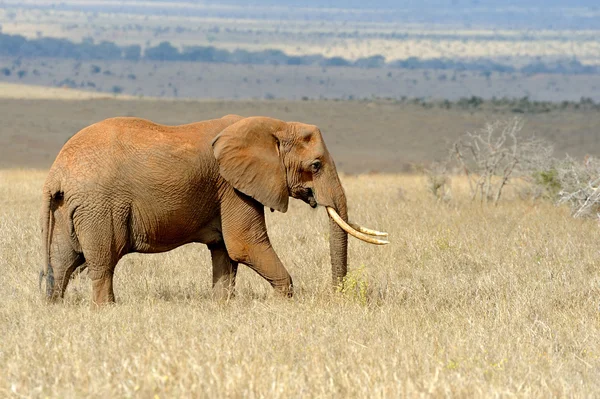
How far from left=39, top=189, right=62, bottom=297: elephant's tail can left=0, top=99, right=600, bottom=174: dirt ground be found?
601 inches

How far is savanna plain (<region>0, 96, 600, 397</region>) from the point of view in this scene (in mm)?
5680

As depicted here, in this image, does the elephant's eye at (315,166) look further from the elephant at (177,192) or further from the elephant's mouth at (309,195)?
the elephant's mouth at (309,195)

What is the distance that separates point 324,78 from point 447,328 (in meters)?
72.2

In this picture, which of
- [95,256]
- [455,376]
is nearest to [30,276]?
[95,256]

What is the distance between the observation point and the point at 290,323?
23.7ft

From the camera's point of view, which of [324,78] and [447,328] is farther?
[324,78]

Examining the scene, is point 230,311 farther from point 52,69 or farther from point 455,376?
point 52,69

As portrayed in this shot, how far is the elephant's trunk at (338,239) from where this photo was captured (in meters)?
8.09

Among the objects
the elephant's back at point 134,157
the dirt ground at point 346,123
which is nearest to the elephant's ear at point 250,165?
the elephant's back at point 134,157

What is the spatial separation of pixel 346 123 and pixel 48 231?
26.7 meters

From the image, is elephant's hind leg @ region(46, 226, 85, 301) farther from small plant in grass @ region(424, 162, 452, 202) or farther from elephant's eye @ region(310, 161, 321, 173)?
small plant in grass @ region(424, 162, 452, 202)

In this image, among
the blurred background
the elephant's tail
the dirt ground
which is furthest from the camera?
the blurred background

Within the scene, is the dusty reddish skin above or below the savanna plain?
above

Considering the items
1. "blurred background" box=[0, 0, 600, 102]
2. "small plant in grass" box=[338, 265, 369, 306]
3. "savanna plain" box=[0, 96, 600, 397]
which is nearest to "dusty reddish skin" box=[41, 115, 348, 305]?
"small plant in grass" box=[338, 265, 369, 306]
